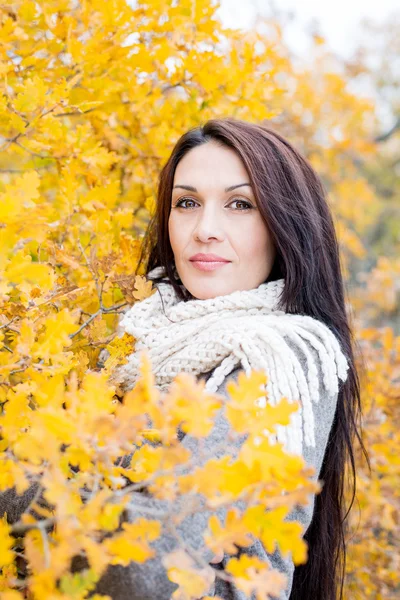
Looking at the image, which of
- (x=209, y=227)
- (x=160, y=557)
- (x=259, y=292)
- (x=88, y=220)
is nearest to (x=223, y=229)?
(x=209, y=227)

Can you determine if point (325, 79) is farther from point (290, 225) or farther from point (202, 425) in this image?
point (202, 425)

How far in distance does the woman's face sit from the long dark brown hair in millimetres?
34

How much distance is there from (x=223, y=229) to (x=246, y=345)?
16.6 inches

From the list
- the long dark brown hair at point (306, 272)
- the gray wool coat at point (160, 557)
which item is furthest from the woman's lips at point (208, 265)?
the gray wool coat at point (160, 557)

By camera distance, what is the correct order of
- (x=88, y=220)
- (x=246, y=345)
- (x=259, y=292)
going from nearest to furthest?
1. (x=246, y=345)
2. (x=259, y=292)
3. (x=88, y=220)

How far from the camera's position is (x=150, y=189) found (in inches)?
82.4

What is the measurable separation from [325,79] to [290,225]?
12.6ft

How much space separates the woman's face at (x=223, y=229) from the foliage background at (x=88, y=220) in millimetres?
178

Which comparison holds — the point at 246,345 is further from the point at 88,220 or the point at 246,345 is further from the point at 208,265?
the point at 88,220

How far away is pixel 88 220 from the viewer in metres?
1.62

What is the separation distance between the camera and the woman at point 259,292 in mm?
1271

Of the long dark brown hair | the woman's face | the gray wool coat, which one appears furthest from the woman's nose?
the gray wool coat

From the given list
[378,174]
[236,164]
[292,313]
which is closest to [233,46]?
[236,164]

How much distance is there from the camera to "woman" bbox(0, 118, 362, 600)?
1.27 m
